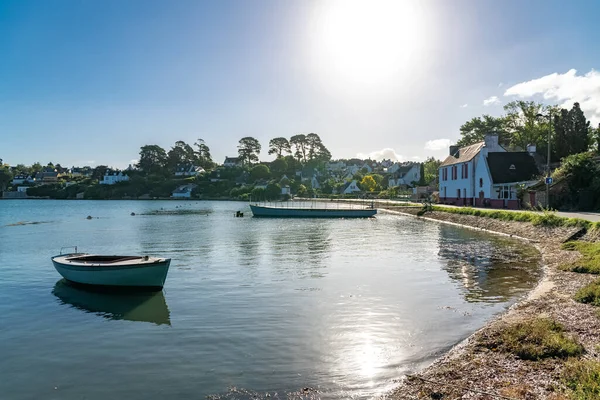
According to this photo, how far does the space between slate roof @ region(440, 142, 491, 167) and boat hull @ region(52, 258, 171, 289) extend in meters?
51.1

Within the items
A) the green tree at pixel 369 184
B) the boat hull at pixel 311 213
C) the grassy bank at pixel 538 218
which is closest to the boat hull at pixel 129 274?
the grassy bank at pixel 538 218

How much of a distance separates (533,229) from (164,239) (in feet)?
105

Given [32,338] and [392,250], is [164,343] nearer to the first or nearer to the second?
[32,338]

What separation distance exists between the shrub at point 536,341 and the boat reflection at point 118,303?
33.8 ft

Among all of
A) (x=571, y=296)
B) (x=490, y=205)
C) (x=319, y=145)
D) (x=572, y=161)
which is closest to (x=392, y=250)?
(x=571, y=296)

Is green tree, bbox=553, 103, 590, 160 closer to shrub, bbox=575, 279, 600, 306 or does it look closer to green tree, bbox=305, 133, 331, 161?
shrub, bbox=575, 279, 600, 306

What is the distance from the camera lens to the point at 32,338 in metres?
13.4

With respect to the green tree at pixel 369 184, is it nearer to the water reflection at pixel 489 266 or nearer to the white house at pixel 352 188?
the white house at pixel 352 188

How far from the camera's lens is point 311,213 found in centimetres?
7406

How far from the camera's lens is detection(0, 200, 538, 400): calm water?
10148 millimetres

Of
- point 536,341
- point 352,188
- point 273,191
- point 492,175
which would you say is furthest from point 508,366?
point 273,191

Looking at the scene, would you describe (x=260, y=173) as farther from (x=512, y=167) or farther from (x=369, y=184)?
(x=512, y=167)

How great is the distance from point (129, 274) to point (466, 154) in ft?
187

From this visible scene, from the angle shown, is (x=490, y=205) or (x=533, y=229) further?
(x=490, y=205)
